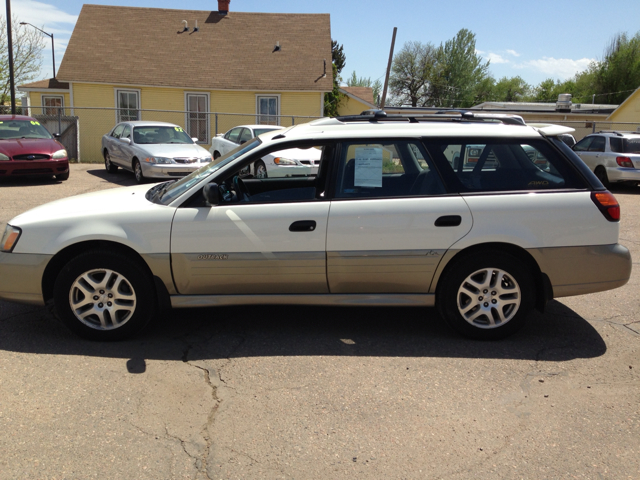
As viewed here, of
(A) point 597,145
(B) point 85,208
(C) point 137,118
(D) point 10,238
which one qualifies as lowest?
(D) point 10,238

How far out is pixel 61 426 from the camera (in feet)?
10.9

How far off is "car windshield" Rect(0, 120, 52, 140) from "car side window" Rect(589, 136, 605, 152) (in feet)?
47.5

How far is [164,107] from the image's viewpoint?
24422 mm

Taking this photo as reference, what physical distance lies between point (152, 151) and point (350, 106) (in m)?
17.6

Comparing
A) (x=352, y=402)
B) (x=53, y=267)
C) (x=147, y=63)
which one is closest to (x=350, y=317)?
(x=352, y=402)

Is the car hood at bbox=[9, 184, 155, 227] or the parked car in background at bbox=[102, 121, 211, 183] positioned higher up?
the parked car in background at bbox=[102, 121, 211, 183]

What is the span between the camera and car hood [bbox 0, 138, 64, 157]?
1380cm

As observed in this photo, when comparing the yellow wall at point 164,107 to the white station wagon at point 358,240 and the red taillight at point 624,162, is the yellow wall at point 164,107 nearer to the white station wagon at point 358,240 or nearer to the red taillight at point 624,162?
the red taillight at point 624,162

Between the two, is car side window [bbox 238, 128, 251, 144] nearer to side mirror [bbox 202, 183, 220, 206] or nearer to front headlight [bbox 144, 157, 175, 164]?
front headlight [bbox 144, 157, 175, 164]

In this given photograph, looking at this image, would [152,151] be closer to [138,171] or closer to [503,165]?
[138,171]

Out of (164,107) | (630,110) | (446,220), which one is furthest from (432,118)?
(630,110)

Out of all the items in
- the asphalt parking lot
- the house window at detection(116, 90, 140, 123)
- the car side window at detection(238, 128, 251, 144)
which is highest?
the house window at detection(116, 90, 140, 123)

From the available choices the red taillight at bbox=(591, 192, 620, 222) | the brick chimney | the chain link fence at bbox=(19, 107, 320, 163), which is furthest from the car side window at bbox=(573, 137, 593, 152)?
the brick chimney

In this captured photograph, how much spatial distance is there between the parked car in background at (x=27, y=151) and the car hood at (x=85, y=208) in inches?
391
